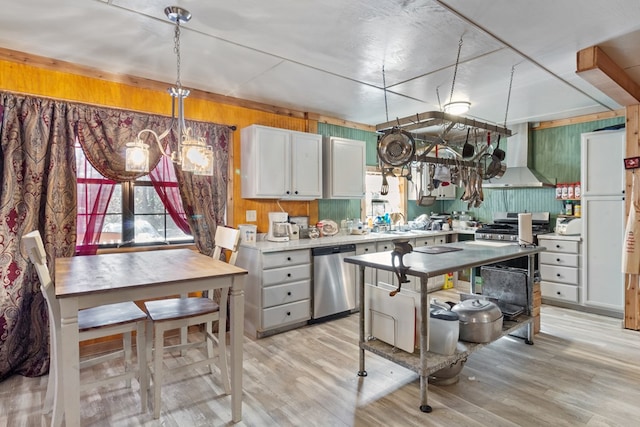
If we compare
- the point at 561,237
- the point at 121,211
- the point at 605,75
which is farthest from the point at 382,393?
the point at 561,237

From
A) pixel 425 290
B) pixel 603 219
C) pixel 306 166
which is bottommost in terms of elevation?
pixel 425 290

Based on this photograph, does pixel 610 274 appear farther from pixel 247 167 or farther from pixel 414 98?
pixel 247 167

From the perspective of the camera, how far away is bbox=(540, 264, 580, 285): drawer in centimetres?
428

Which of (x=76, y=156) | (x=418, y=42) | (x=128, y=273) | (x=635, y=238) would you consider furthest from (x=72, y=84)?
(x=635, y=238)

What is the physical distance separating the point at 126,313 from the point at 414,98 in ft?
11.3

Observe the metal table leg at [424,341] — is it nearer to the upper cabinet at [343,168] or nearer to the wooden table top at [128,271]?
the wooden table top at [128,271]

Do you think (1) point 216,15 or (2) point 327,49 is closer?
(1) point 216,15

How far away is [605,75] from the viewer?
2801mm

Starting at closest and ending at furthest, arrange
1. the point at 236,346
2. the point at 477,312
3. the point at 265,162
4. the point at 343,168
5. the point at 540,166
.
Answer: the point at 236,346 → the point at 477,312 → the point at 265,162 → the point at 343,168 → the point at 540,166

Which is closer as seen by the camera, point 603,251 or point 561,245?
point 603,251

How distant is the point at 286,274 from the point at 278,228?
1.96 ft

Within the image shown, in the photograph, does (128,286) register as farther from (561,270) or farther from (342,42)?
(561,270)

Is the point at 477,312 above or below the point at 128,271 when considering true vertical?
below

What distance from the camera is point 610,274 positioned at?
404cm
